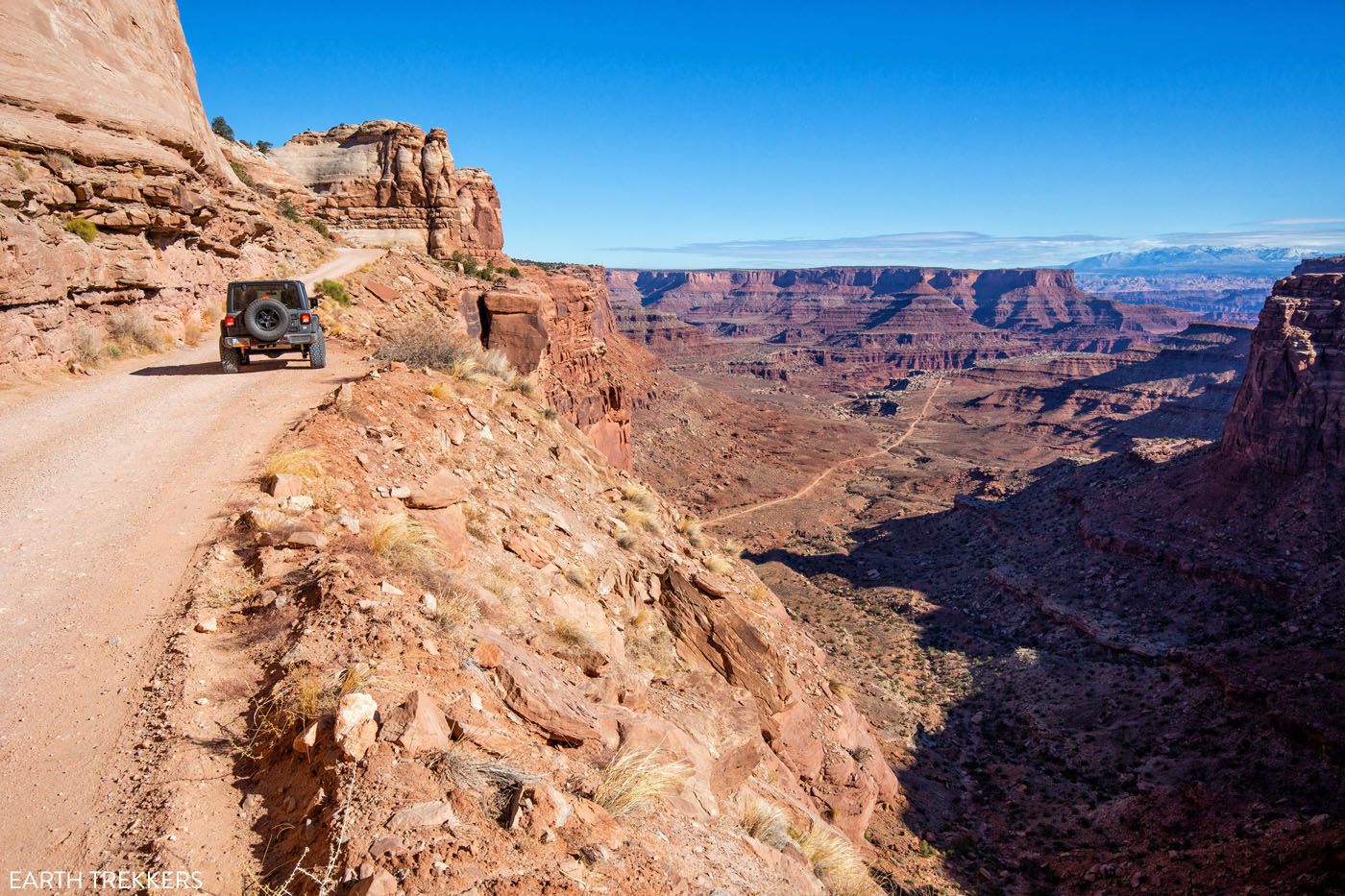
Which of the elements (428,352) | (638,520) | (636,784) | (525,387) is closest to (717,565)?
(638,520)

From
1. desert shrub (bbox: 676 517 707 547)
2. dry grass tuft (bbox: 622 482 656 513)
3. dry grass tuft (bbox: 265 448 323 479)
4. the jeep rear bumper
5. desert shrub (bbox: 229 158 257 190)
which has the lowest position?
→ desert shrub (bbox: 676 517 707 547)

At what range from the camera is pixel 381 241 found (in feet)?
110

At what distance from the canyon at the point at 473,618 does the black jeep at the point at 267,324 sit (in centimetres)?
79

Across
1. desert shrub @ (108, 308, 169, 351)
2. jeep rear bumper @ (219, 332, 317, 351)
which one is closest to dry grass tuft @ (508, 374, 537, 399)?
jeep rear bumper @ (219, 332, 317, 351)

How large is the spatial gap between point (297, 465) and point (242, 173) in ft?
97.3

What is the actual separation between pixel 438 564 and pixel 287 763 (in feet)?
10.00

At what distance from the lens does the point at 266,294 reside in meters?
15.0

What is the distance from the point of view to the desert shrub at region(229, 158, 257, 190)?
3078cm

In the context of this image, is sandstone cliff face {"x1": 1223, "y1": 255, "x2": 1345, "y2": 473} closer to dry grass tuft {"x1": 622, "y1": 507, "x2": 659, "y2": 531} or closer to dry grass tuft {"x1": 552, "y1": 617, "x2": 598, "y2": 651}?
dry grass tuft {"x1": 622, "y1": 507, "x2": 659, "y2": 531}

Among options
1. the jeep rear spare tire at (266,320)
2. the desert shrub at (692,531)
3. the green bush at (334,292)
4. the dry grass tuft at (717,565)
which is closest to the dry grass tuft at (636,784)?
the dry grass tuft at (717,565)

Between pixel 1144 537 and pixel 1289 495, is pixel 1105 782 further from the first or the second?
pixel 1289 495

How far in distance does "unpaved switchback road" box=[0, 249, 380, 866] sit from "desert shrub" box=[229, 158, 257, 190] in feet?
71.4

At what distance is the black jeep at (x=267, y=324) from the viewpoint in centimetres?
1426

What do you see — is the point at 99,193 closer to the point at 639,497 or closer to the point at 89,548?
the point at 89,548
